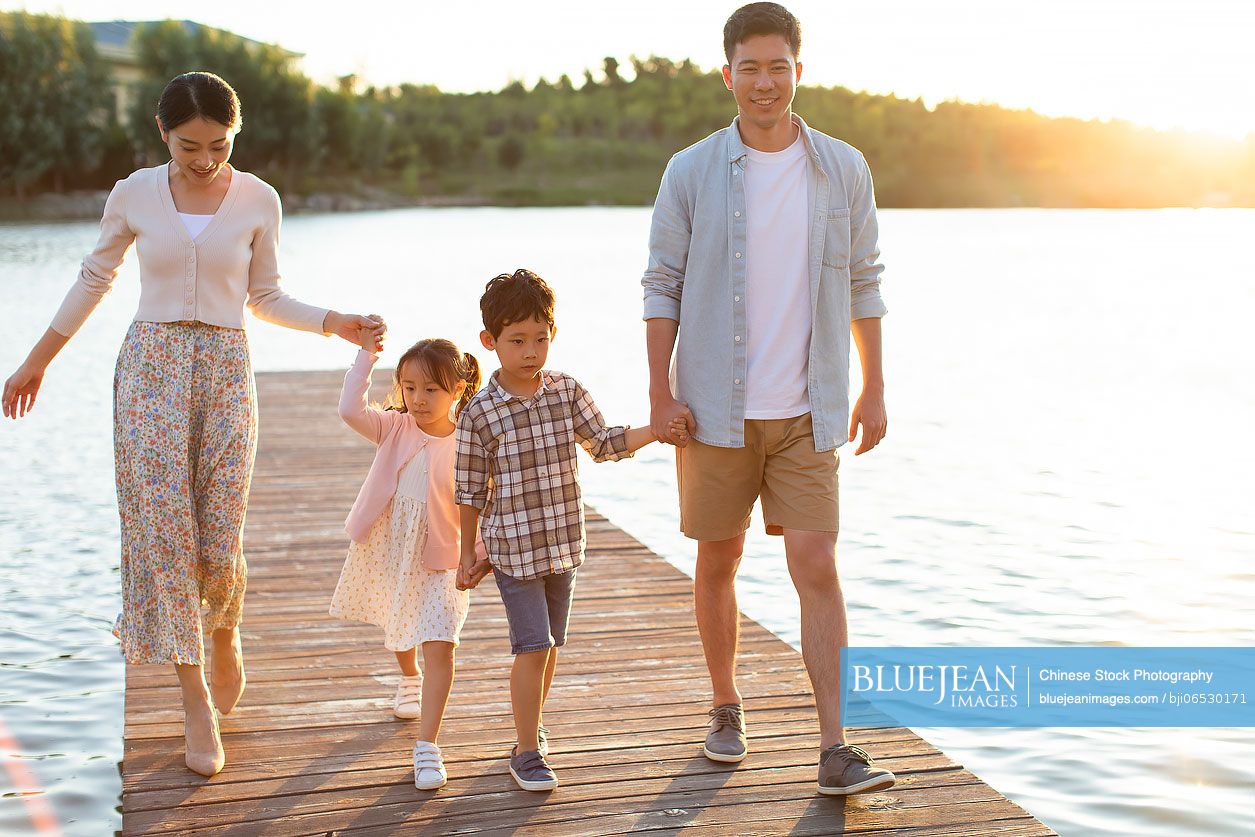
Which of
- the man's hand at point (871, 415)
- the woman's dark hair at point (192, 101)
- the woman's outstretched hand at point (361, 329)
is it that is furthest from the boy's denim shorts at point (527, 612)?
the woman's dark hair at point (192, 101)

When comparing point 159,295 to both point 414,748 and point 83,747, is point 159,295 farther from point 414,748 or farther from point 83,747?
point 83,747

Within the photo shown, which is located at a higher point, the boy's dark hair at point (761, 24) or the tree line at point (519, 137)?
the tree line at point (519, 137)

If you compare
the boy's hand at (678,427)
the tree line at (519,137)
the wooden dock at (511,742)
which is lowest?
the wooden dock at (511,742)

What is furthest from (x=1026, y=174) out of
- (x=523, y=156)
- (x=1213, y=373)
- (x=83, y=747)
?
(x=83, y=747)

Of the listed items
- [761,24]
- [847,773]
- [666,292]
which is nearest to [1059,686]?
[847,773]

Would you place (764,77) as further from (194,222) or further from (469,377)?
(194,222)

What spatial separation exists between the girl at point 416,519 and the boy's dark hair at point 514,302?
324mm

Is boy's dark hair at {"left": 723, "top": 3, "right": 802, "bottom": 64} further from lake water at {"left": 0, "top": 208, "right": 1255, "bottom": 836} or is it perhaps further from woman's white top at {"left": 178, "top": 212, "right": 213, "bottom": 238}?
lake water at {"left": 0, "top": 208, "right": 1255, "bottom": 836}

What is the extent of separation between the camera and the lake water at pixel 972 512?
427cm

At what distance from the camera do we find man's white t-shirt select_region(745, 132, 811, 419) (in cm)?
300

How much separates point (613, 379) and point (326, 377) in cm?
374

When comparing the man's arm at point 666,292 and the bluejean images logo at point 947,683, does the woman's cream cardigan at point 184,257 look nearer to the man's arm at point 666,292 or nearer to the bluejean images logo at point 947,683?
the man's arm at point 666,292

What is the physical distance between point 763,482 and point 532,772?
0.84 m

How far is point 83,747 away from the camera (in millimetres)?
4297
